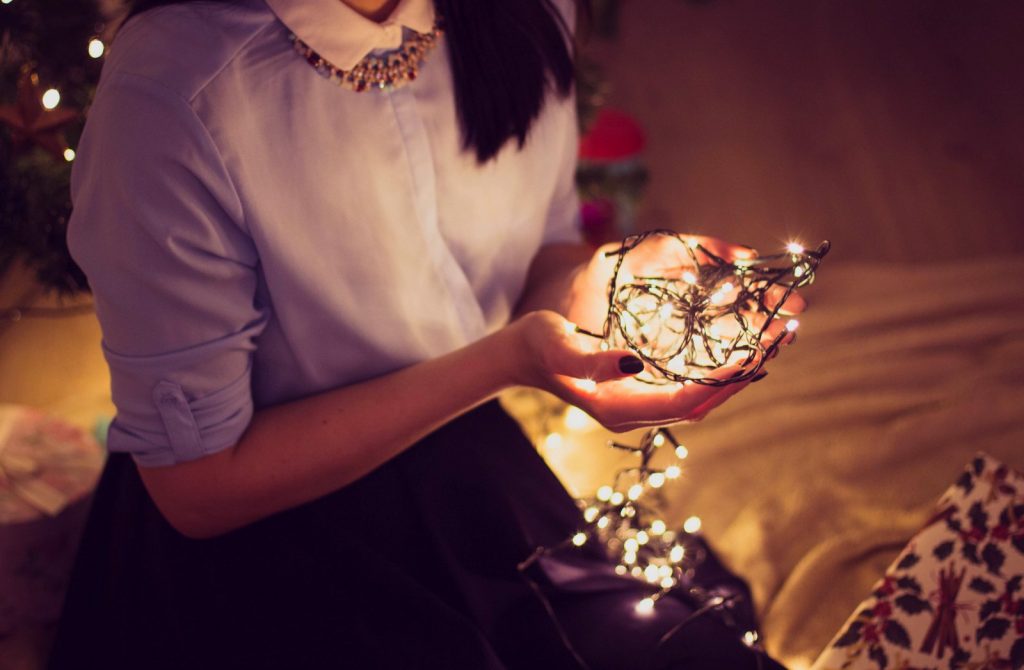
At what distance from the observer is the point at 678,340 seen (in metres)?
0.86

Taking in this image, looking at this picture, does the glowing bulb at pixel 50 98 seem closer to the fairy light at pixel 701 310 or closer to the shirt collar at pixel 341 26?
the shirt collar at pixel 341 26

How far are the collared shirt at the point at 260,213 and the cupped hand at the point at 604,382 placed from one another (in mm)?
198

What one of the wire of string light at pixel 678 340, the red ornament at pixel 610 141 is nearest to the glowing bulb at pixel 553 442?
the wire of string light at pixel 678 340

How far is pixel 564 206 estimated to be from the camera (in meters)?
1.23

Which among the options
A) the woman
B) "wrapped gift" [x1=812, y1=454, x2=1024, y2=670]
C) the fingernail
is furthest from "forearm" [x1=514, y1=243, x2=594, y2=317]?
"wrapped gift" [x1=812, y1=454, x2=1024, y2=670]

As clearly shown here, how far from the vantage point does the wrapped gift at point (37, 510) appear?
115cm

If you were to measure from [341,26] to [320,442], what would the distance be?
0.44 meters

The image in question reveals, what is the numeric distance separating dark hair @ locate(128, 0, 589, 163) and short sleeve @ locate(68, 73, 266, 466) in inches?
11.6

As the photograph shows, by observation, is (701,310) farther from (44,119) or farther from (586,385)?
(44,119)

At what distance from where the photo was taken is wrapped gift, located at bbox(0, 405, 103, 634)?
45.4 inches

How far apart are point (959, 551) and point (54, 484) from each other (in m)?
1.33

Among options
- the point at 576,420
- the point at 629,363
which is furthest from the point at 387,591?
the point at 576,420

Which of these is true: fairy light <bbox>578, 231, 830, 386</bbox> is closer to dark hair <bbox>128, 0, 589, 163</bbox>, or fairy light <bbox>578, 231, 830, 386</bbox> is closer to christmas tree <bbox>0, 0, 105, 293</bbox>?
dark hair <bbox>128, 0, 589, 163</bbox>

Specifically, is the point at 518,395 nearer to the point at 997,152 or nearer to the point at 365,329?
the point at 365,329
